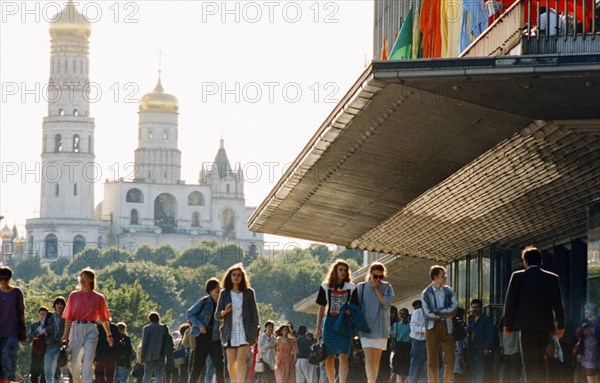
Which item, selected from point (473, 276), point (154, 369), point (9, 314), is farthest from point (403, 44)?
point (9, 314)

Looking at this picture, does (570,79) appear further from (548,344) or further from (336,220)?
(336,220)

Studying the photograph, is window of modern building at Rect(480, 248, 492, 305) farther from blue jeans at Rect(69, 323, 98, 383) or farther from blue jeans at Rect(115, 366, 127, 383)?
blue jeans at Rect(69, 323, 98, 383)

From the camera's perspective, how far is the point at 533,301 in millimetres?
16859

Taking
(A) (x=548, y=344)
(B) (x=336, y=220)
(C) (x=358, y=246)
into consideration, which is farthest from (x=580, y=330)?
(C) (x=358, y=246)

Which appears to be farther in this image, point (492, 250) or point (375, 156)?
point (492, 250)

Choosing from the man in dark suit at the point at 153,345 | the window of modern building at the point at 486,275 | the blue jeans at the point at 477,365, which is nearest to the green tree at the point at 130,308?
the window of modern building at the point at 486,275

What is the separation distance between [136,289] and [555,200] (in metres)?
101

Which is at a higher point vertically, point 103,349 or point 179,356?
point 103,349

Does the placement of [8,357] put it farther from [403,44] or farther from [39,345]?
[403,44]

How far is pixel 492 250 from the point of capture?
1367 inches

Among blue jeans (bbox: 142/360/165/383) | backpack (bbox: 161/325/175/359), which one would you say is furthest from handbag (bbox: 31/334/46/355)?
blue jeans (bbox: 142/360/165/383)

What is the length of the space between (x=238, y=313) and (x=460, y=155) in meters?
5.13

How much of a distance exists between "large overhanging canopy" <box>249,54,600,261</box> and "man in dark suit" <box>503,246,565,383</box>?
8.36 ft

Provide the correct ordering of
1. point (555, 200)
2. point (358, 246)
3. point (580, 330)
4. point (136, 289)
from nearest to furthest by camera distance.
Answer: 1. point (580, 330)
2. point (555, 200)
3. point (358, 246)
4. point (136, 289)
